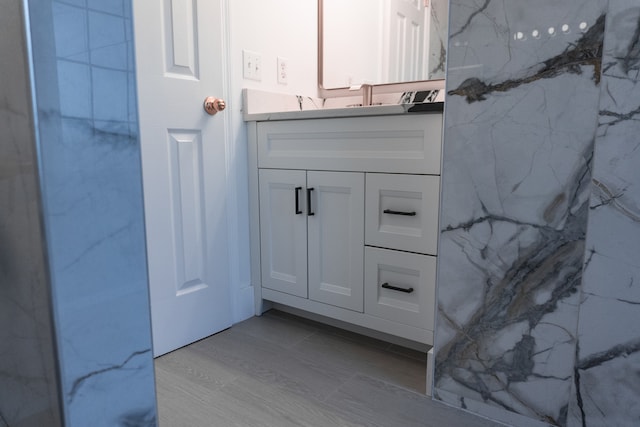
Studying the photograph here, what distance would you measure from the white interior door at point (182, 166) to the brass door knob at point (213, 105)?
0.06 ft

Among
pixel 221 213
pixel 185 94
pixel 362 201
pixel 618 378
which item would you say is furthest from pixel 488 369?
pixel 185 94

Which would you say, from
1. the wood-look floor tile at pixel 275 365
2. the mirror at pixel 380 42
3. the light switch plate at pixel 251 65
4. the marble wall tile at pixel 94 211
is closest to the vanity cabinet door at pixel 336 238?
the wood-look floor tile at pixel 275 365

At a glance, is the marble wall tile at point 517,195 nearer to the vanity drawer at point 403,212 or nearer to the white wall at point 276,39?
the vanity drawer at point 403,212

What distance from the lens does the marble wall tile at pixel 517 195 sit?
1.04 metres

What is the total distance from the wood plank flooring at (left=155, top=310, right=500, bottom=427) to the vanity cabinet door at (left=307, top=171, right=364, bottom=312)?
0.62 ft

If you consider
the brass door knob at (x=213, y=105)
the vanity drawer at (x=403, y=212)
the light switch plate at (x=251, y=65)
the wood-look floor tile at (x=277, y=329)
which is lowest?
the wood-look floor tile at (x=277, y=329)

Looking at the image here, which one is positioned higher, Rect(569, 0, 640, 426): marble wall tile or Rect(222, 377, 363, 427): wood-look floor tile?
Rect(569, 0, 640, 426): marble wall tile

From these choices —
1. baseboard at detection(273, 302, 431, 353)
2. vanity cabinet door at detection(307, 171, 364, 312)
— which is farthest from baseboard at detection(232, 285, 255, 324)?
vanity cabinet door at detection(307, 171, 364, 312)

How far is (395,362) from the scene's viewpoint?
5.24 ft

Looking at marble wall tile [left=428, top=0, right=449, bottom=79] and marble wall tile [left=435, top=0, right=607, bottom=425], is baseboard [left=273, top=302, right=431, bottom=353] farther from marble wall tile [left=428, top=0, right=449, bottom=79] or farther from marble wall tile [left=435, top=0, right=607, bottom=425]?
marble wall tile [left=428, top=0, right=449, bottom=79]

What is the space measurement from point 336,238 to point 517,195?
742 mm

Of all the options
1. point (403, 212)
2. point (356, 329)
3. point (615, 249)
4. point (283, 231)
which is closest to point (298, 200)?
point (283, 231)

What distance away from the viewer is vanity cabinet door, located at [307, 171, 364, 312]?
1650 mm

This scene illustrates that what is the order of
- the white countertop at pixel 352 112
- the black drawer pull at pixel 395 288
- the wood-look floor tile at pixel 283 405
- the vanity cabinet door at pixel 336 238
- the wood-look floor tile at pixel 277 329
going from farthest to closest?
1. the wood-look floor tile at pixel 277 329
2. the vanity cabinet door at pixel 336 238
3. the black drawer pull at pixel 395 288
4. the white countertop at pixel 352 112
5. the wood-look floor tile at pixel 283 405
